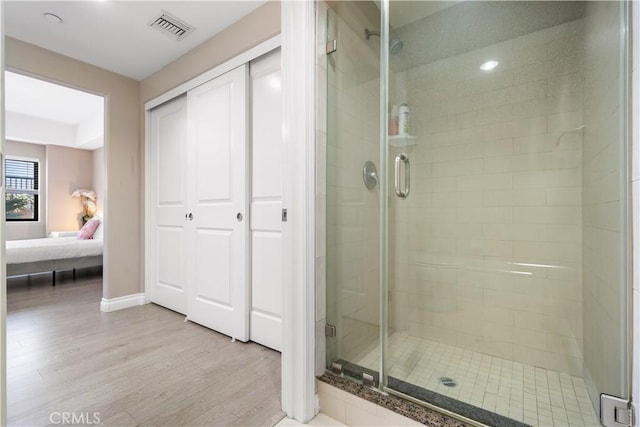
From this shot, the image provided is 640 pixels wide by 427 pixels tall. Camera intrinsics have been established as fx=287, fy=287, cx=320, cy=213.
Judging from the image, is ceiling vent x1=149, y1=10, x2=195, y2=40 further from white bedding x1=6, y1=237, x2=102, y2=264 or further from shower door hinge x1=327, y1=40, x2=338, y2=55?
white bedding x1=6, y1=237, x2=102, y2=264

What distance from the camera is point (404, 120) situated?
185 cm

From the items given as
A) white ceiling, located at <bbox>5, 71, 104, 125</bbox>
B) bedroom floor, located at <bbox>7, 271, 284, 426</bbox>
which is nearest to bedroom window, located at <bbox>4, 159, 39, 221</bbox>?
white ceiling, located at <bbox>5, 71, 104, 125</bbox>

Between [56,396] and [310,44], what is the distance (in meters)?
2.07

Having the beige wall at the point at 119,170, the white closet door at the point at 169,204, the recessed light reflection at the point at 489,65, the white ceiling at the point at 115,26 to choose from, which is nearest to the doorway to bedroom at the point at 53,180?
the beige wall at the point at 119,170

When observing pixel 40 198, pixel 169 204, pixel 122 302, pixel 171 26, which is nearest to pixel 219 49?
pixel 171 26

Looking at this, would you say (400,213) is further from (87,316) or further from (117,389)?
(87,316)

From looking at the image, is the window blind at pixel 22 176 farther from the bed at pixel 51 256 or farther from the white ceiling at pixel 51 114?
the bed at pixel 51 256

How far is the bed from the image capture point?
3352 mm

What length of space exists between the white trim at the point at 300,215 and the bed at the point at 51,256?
153 inches

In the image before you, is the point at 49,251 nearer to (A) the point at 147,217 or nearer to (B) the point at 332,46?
(A) the point at 147,217

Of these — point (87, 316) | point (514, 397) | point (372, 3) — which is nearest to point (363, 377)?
point (514, 397)

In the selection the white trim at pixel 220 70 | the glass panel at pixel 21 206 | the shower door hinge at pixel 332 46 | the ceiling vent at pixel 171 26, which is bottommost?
the glass panel at pixel 21 206

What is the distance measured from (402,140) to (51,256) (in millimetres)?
4355

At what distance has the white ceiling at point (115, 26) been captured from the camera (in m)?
1.87
